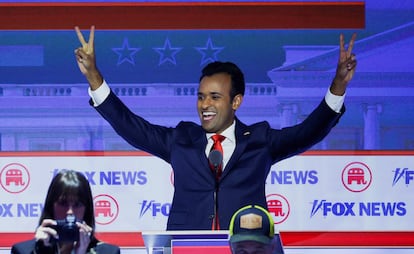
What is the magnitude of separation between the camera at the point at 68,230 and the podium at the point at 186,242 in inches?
11.9

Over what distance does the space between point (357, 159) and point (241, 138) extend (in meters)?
1.35

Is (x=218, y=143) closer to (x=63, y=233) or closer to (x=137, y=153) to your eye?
(x=137, y=153)

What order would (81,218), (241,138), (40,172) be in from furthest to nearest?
(40,172) → (241,138) → (81,218)

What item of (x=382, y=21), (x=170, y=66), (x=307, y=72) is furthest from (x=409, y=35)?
(x=170, y=66)

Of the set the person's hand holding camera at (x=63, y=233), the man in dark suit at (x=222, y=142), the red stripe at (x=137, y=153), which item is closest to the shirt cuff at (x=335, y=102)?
the man in dark suit at (x=222, y=142)

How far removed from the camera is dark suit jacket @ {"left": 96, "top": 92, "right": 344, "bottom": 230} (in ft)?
13.3

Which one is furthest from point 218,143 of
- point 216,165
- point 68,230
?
point 68,230

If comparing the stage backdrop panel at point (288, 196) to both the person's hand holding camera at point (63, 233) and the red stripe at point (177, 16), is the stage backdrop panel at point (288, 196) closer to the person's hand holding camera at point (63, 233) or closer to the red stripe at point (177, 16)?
the red stripe at point (177, 16)

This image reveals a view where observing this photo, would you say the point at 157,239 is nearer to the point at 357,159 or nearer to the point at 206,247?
the point at 206,247

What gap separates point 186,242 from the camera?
3014 millimetres

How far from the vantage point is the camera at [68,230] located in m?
2.75

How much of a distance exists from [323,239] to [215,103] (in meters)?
1.50

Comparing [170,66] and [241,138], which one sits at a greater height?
[170,66]

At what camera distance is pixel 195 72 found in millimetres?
5305
